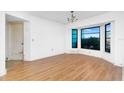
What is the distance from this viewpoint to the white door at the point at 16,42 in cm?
701

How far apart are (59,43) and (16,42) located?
3.48m

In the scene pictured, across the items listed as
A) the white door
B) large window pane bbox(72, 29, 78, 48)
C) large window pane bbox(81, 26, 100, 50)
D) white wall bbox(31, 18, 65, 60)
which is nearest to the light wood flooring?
the white door

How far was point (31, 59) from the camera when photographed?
261 inches

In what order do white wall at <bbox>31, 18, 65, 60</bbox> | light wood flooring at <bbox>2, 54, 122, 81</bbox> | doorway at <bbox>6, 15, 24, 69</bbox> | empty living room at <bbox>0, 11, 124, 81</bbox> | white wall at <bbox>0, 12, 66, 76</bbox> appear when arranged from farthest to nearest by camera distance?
doorway at <bbox>6, 15, 24, 69</bbox>, white wall at <bbox>31, 18, 65, 60</bbox>, white wall at <bbox>0, 12, 66, 76</bbox>, empty living room at <bbox>0, 11, 124, 81</bbox>, light wood flooring at <bbox>2, 54, 122, 81</bbox>

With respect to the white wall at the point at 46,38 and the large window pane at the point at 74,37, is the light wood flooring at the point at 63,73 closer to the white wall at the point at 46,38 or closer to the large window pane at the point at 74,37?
the white wall at the point at 46,38

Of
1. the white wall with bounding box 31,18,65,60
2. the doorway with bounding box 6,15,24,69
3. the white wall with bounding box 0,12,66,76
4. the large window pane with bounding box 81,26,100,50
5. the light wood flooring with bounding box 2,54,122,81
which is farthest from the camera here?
the large window pane with bounding box 81,26,100,50

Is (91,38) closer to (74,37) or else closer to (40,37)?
(74,37)

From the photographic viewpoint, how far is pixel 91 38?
916 cm

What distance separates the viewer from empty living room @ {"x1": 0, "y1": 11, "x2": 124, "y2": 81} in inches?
176

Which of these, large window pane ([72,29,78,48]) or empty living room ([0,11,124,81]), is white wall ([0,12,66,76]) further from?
large window pane ([72,29,78,48])

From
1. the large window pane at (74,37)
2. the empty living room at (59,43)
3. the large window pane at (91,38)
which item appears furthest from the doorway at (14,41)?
the large window pane at (91,38)
